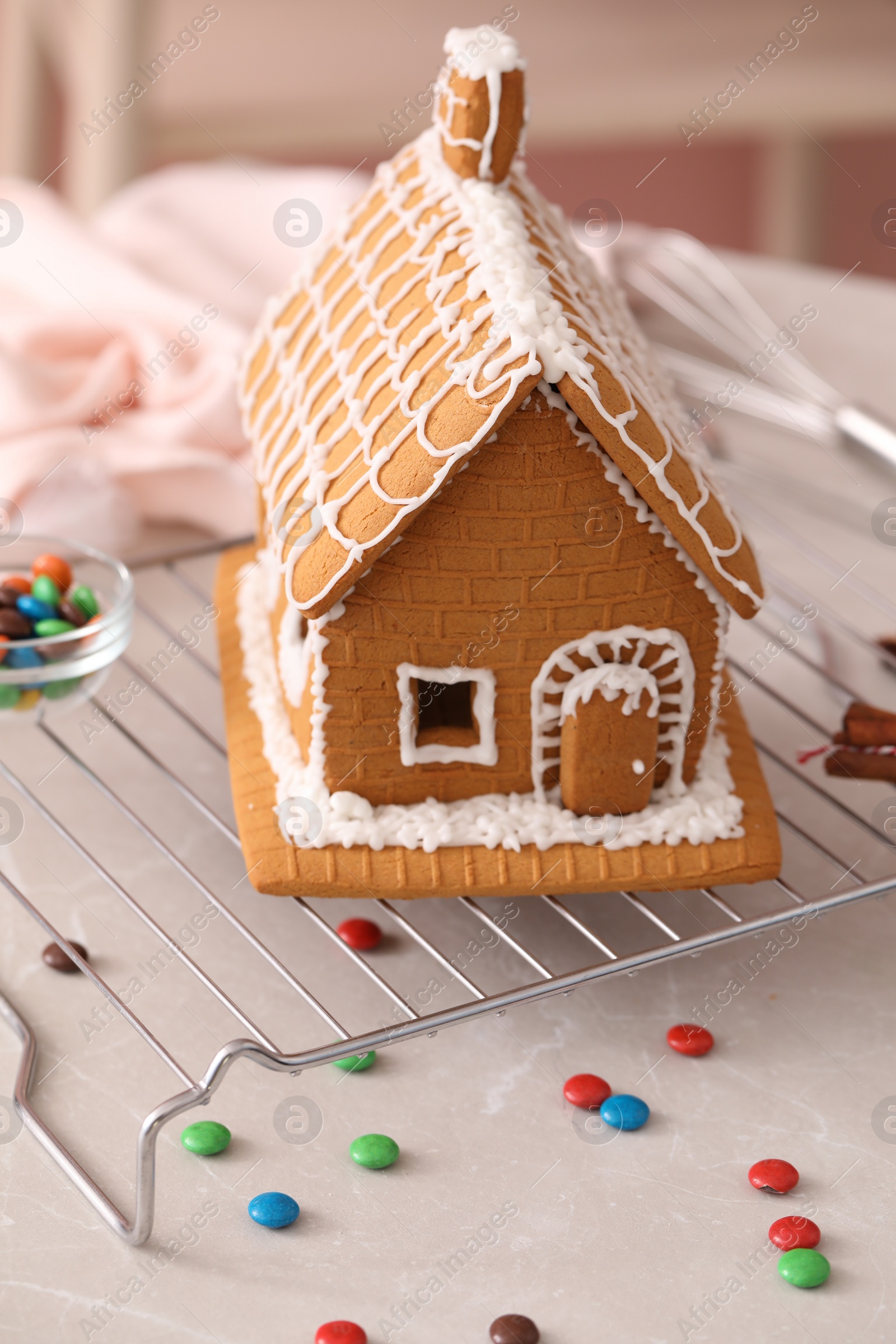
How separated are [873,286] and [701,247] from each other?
329 mm

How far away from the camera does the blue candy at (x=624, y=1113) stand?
0.98 meters

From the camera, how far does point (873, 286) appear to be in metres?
2.19

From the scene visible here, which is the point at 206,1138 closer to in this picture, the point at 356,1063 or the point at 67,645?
the point at 356,1063

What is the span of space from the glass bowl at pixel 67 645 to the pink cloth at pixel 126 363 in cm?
11

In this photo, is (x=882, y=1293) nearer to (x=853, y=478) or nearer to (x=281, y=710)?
(x=281, y=710)

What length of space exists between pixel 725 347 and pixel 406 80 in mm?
1592

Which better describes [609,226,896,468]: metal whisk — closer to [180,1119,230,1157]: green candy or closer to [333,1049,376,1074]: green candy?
[333,1049,376,1074]: green candy

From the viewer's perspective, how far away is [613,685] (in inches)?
41.2

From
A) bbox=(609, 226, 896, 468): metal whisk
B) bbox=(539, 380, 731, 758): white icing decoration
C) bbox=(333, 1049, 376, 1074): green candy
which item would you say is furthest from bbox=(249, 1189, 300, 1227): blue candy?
bbox=(609, 226, 896, 468): metal whisk

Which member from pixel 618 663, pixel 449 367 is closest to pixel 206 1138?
pixel 618 663

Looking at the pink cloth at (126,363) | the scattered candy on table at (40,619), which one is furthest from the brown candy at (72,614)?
the pink cloth at (126,363)

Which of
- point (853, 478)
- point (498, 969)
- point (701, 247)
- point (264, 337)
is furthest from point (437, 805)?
point (701, 247)

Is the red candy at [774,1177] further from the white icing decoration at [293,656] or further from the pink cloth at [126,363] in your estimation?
the pink cloth at [126,363]

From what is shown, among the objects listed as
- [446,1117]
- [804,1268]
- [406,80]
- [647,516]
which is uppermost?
[406,80]
